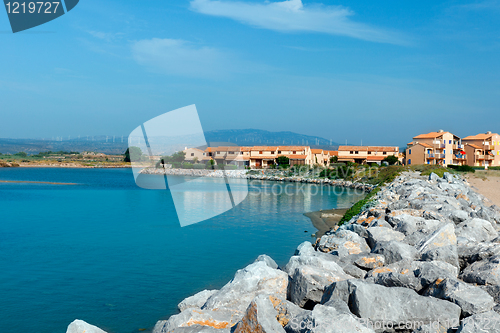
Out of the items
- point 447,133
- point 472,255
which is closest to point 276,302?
point 472,255

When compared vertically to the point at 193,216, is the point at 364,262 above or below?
above

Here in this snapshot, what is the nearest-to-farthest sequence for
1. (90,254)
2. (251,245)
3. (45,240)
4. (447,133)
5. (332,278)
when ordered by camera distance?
(332,278) < (90,254) < (251,245) < (45,240) < (447,133)

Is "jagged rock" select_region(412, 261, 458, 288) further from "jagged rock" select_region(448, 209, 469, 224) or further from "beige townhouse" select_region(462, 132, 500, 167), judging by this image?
"beige townhouse" select_region(462, 132, 500, 167)

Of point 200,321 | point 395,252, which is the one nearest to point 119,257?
point 200,321

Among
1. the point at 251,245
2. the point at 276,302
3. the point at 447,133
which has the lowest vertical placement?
the point at 251,245

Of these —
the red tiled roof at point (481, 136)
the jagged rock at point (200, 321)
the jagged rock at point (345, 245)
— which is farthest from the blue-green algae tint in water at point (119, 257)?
the red tiled roof at point (481, 136)

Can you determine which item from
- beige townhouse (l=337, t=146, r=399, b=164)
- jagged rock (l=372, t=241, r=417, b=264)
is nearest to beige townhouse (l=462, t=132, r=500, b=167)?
beige townhouse (l=337, t=146, r=399, b=164)

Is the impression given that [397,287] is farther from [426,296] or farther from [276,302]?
[276,302]

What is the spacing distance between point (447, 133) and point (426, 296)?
5865 cm

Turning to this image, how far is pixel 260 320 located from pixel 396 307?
199 cm

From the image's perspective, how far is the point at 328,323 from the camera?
4.41m

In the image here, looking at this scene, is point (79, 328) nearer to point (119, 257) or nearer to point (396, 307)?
point (396, 307)

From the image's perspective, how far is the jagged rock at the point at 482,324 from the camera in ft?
14.6

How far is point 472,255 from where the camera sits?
292 inches
